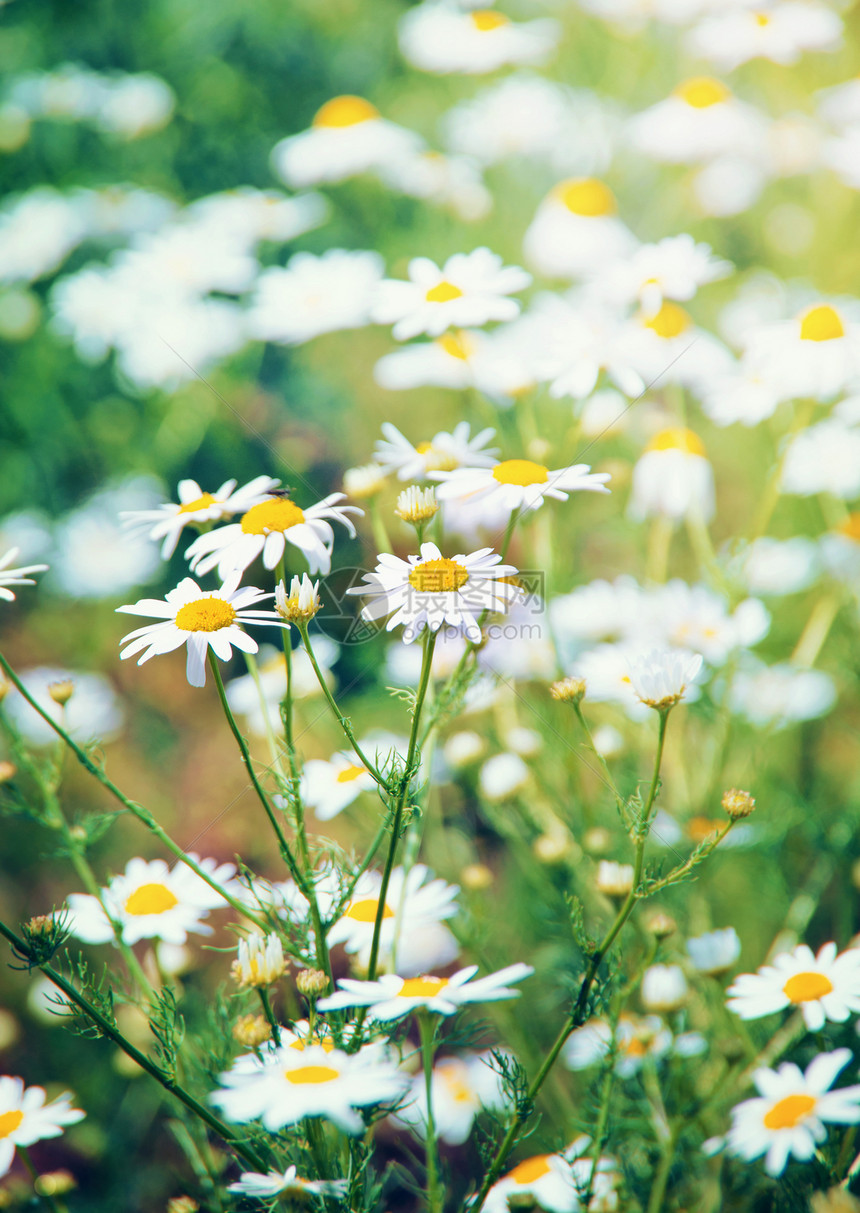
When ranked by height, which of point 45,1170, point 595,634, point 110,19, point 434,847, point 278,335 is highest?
point 110,19

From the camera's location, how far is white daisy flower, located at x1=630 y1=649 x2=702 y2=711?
925 millimetres

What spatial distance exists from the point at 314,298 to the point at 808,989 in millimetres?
1889

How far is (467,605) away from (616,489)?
4.56ft

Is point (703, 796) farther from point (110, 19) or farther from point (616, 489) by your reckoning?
point (110, 19)

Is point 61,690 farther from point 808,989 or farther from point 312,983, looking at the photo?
point 808,989

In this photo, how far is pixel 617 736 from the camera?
1.58 meters

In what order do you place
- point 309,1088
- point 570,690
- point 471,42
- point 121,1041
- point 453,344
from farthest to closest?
point 471,42
point 453,344
point 570,690
point 121,1041
point 309,1088

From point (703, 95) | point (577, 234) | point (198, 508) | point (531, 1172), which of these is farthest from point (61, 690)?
point (703, 95)

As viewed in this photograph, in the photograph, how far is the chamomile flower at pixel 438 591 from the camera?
86 centimetres

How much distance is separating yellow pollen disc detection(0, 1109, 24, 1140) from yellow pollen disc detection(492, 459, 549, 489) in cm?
102

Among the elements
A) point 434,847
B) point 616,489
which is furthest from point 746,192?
point 434,847

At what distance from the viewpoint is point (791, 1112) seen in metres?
1.02

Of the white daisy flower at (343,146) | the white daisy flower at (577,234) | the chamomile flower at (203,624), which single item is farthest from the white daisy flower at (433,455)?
the white daisy flower at (343,146)

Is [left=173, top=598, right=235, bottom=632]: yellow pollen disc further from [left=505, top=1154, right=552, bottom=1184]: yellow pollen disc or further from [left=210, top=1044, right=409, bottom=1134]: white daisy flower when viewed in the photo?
[left=505, top=1154, right=552, bottom=1184]: yellow pollen disc
